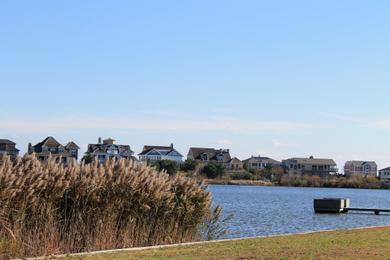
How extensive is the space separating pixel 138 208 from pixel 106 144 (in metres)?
126

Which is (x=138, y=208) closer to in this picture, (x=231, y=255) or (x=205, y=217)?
(x=205, y=217)

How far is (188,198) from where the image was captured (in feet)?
70.1

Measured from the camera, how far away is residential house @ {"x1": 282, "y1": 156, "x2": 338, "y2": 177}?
628 ft

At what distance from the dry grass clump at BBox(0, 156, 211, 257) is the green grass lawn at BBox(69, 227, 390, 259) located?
1.99 meters

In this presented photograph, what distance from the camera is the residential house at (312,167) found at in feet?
628

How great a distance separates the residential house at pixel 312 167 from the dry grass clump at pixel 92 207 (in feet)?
559

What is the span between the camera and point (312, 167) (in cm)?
19500

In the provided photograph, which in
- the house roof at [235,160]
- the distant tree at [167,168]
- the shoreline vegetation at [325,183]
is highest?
the house roof at [235,160]

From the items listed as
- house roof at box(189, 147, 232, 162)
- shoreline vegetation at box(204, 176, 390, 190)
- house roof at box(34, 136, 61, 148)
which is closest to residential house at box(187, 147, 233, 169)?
house roof at box(189, 147, 232, 162)

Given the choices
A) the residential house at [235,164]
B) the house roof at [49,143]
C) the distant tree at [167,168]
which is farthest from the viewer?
the residential house at [235,164]

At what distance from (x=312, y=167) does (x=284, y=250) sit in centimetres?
18142

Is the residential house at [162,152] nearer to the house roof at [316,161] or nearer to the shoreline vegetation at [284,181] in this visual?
the shoreline vegetation at [284,181]

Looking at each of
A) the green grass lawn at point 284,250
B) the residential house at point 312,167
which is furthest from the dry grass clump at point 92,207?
the residential house at point 312,167

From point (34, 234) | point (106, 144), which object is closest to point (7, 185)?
point (34, 234)
